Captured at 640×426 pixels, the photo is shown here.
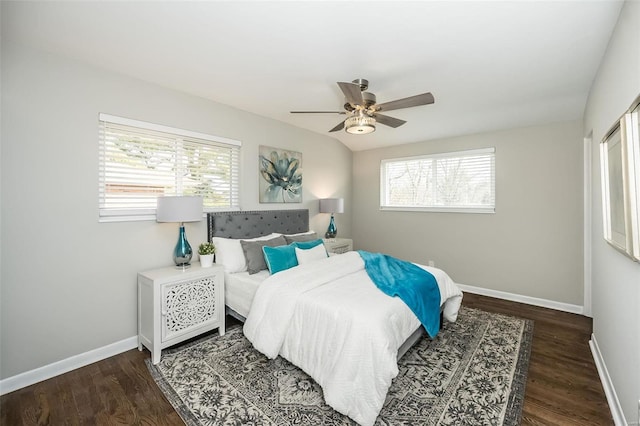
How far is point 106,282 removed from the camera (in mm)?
2738

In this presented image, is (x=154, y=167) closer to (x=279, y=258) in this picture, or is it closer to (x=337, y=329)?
(x=279, y=258)

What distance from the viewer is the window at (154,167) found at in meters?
2.78

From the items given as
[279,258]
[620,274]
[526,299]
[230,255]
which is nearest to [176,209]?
[230,255]

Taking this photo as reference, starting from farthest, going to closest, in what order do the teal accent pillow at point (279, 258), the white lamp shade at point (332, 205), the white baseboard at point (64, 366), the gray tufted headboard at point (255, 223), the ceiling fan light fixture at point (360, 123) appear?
the white lamp shade at point (332, 205) → the gray tufted headboard at point (255, 223) → the teal accent pillow at point (279, 258) → the ceiling fan light fixture at point (360, 123) → the white baseboard at point (64, 366)

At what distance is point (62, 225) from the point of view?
2.49 meters

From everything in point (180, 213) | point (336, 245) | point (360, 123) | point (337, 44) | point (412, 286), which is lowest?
point (412, 286)

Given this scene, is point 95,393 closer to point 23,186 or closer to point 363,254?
point 23,186

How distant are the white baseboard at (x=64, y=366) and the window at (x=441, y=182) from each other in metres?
4.31

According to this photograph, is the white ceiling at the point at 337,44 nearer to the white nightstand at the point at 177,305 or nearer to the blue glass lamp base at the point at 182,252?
the blue glass lamp base at the point at 182,252

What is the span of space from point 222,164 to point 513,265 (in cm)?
428

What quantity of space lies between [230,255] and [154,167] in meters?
1.22

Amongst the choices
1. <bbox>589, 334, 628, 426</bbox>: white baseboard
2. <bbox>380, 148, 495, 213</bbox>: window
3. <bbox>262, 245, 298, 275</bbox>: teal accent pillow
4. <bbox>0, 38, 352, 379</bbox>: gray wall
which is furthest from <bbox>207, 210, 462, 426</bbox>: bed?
<bbox>380, 148, 495, 213</bbox>: window

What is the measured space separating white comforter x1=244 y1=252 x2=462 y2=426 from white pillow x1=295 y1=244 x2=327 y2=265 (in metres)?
0.35

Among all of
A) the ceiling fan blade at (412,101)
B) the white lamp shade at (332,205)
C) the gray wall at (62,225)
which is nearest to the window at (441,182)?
the white lamp shade at (332,205)
